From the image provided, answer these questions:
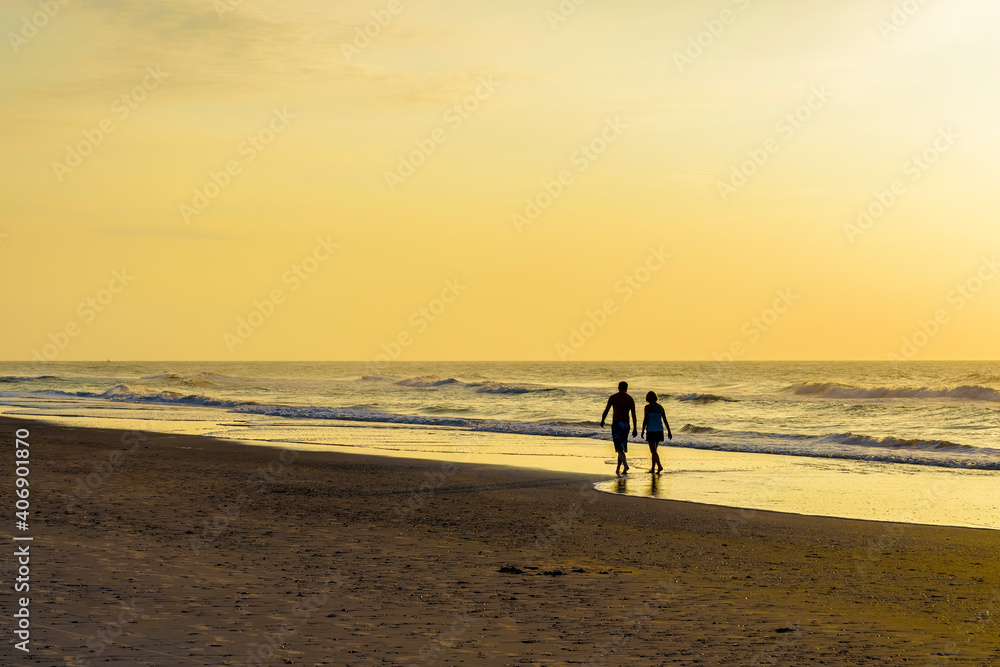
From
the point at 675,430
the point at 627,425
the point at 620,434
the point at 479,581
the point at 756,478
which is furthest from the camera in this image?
the point at 675,430

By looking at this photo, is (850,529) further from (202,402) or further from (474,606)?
(202,402)

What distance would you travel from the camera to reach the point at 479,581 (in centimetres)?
817

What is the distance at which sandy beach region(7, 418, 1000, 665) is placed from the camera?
613 centimetres

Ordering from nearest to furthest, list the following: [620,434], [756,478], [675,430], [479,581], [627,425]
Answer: [479,581], [756,478], [620,434], [627,425], [675,430]

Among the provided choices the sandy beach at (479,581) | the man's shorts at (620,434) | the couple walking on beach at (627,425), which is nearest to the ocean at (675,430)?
the couple walking on beach at (627,425)

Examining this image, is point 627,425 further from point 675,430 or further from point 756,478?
point 675,430

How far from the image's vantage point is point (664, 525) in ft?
38.3

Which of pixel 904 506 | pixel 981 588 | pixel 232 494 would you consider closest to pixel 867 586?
pixel 981 588

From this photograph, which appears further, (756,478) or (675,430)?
(675,430)

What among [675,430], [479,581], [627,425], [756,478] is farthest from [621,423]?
[675,430]

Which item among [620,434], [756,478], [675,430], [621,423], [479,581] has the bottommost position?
[479,581]

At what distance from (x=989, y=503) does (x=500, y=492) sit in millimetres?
8164

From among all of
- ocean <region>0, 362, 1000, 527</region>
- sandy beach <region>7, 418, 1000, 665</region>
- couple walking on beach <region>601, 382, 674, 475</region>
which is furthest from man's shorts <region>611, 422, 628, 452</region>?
sandy beach <region>7, 418, 1000, 665</region>

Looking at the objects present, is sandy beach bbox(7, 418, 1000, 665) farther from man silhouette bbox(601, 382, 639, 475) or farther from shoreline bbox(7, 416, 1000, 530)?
man silhouette bbox(601, 382, 639, 475)
